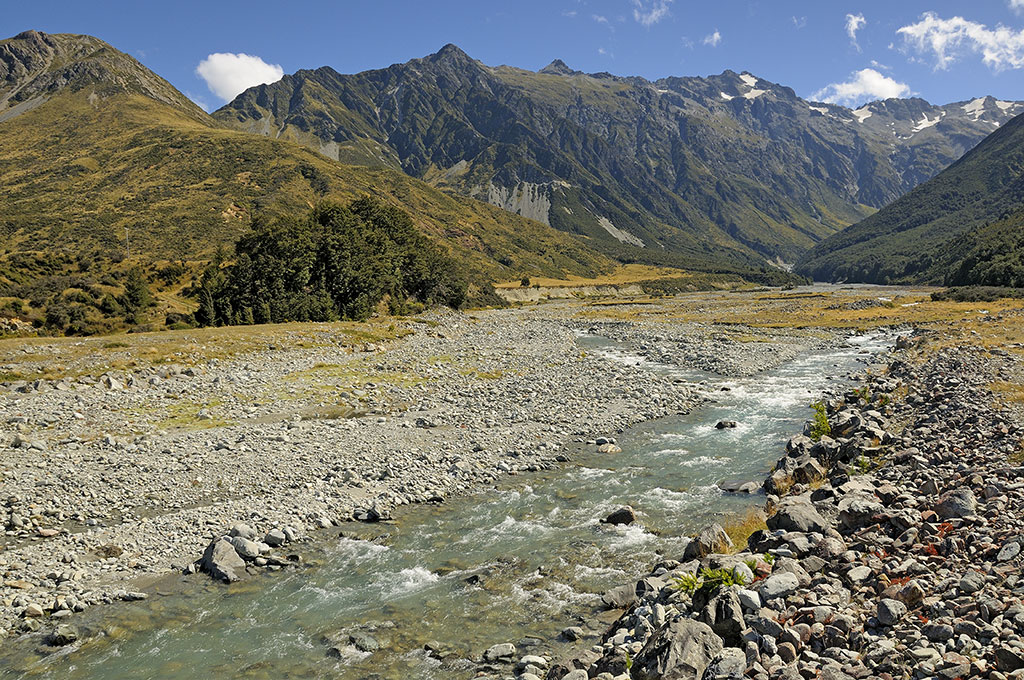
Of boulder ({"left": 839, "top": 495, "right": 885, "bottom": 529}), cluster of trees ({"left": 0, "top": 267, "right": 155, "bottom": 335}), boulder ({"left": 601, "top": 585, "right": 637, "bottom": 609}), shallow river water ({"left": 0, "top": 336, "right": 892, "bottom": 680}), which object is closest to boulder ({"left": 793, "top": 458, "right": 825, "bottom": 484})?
shallow river water ({"left": 0, "top": 336, "right": 892, "bottom": 680})

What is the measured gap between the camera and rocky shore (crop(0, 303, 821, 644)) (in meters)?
16.1

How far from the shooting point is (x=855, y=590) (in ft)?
33.0

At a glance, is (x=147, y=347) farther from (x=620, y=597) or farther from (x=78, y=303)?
(x=620, y=597)

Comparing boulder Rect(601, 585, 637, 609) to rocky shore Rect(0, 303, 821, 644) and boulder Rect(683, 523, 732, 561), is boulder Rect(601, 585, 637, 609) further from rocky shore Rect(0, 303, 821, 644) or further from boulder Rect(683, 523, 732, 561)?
rocky shore Rect(0, 303, 821, 644)

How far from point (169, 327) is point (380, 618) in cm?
6360

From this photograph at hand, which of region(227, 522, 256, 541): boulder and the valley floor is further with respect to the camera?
region(227, 522, 256, 541): boulder

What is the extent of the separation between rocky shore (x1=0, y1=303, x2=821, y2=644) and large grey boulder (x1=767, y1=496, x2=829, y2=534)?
11224 mm

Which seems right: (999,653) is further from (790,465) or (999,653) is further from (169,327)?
(169,327)

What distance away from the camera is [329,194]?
639 feet

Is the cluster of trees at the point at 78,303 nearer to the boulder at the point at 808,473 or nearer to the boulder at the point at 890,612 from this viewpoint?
the boulder at the point at 808,473

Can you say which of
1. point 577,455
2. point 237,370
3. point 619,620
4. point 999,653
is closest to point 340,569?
point 619,620

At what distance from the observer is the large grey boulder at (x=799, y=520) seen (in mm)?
13164

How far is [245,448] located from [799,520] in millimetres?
21189

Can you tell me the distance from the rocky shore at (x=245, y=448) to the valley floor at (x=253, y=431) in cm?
8
